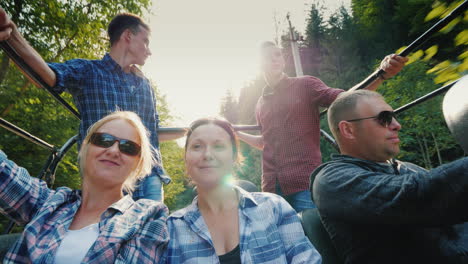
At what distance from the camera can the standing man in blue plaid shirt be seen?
1747 mm

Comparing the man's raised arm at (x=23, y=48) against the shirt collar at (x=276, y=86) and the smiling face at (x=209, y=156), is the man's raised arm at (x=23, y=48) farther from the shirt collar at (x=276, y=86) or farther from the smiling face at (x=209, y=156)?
the shirt collar at (x=276, y=86)

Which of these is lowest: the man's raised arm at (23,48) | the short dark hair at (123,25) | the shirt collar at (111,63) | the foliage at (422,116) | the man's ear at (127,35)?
the foliage at (422,116)

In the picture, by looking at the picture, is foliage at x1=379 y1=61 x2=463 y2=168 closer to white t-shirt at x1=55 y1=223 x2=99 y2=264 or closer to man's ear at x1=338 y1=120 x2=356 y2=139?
man's ear at x1=338 y1=120 x2=356 y2=139

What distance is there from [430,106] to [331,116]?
16.2m

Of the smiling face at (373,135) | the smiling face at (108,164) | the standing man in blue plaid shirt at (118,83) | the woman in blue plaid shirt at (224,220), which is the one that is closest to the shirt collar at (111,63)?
the standing man in blue plaid shirt at (118,83)

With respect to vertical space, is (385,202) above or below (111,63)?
below

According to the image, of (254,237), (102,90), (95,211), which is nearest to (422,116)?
(254,237)

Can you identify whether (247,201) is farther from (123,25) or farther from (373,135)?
(123,25)

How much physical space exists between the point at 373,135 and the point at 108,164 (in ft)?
5.26

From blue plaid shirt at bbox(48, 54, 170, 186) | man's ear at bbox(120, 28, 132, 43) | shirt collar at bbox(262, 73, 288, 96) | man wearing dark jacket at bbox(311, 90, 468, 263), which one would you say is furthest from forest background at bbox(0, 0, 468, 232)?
man's ear at bbox(120, 28, 132, 43)

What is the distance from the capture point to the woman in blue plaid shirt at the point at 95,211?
1197mm

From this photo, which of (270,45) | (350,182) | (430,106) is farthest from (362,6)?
(350,182)

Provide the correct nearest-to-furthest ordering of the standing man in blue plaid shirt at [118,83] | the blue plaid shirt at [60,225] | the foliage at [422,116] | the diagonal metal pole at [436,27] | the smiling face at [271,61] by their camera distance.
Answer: the diagonal metal pole at [436,27], the blue plaid shirt at [60,225], the standing man in blue plaid shirt at [118,83], the smiling face at [271,61], the foliage at [422,116]

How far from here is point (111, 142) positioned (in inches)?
60.0
